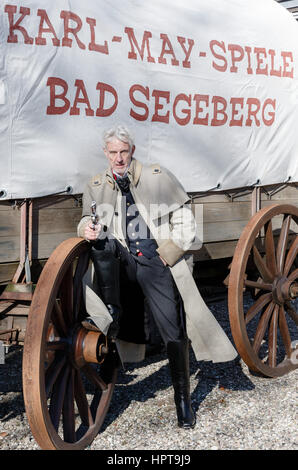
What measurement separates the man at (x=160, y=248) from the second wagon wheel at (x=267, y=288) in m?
0.35

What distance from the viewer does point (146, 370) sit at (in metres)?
4.11

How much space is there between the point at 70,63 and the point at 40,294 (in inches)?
47.4

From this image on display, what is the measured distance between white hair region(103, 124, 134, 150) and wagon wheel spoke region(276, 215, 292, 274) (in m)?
1.52

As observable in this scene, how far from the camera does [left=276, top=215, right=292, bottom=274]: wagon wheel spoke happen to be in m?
4.08

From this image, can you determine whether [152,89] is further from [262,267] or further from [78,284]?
[262,267]

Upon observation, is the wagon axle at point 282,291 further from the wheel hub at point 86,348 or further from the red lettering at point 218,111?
the wheel hub at point 86,348

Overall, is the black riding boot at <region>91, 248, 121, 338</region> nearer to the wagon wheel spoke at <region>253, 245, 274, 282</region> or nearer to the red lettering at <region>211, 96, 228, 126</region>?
the wagon wheel spoke at <region>253, 245, 274, 282</region>

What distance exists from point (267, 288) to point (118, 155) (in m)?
1.47

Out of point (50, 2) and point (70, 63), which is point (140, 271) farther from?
Result: point (50, 2)

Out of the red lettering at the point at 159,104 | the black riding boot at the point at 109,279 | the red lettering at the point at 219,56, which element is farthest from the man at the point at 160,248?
the red lettering at the point at 219,56

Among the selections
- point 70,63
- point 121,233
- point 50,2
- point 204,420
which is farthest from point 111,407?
point 50,2

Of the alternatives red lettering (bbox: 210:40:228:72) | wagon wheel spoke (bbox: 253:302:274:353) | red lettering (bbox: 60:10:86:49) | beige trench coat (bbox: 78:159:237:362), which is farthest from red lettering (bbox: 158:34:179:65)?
wagon wheel spoke (bbox: 253:302:274:353)

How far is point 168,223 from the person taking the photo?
3.30 meters

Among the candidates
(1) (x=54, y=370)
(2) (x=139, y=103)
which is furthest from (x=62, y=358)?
(2) (x=139, y=103)
